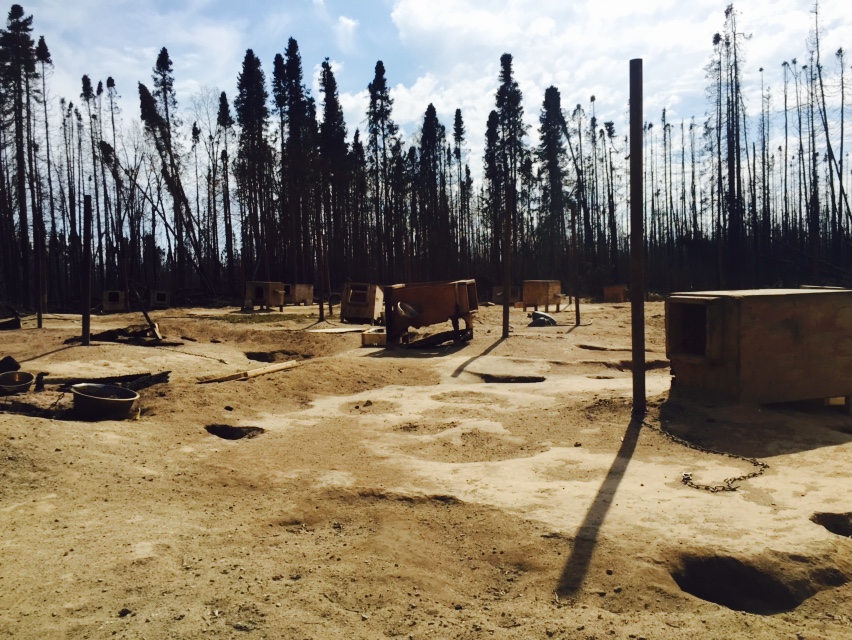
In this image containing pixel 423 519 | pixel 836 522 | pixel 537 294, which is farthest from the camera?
pixel 537 294

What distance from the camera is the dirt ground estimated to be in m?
2.84

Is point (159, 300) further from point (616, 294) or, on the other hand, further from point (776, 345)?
point (776, 345)

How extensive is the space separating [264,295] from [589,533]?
2229 centimetres

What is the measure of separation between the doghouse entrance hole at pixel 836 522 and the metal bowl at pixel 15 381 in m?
8.42

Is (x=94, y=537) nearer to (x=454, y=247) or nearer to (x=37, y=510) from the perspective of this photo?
(x=37, y=510)

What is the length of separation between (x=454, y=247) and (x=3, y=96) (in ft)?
90.8

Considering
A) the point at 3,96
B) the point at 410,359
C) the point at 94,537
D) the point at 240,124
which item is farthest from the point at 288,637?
the point at 240,124

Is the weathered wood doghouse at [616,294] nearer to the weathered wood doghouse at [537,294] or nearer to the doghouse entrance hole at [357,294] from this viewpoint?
the weathered wood doghouse at [537,294]

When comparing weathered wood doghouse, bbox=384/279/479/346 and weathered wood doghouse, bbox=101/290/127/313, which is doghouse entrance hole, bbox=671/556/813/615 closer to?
weathered wood doghouse, bbox=384/279/479/346

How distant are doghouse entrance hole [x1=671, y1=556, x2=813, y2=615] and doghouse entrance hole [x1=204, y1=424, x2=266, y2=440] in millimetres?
4739

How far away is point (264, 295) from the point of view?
80.7 feet

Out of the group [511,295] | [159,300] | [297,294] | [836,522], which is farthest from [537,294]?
[836,522]

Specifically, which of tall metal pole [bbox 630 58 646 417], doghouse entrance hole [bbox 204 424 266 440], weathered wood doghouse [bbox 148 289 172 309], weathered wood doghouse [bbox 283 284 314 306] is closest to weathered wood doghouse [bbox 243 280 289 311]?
weathered wood doghouse [bbox 283 284 314 306]

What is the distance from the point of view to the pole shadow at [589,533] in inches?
126
